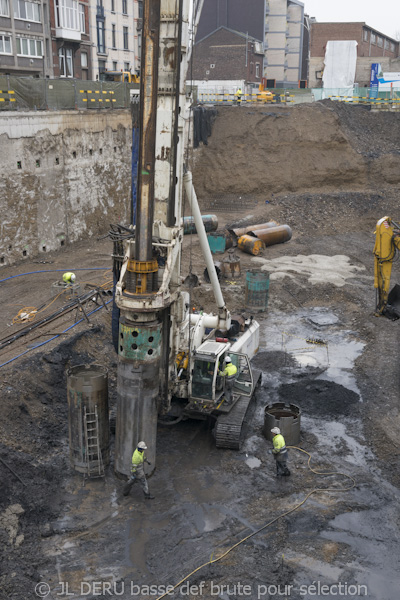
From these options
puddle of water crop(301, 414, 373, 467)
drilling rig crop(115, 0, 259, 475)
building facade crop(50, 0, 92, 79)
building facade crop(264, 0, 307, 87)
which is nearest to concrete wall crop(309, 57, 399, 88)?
building facade crop(264, 0, 307, 87)

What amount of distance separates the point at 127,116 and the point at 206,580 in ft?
89.7

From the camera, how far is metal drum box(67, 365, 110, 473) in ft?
42.9

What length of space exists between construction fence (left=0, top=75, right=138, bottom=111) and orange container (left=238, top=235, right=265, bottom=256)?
10.1 meters

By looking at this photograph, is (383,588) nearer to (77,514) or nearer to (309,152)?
(77,514)

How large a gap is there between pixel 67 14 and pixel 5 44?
702cm

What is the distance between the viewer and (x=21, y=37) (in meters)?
39.3

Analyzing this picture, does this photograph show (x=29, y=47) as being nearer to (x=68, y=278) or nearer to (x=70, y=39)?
(x=70, y=39)

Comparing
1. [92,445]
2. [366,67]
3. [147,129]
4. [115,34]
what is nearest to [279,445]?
[92,445]

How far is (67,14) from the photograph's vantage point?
43.0 meters

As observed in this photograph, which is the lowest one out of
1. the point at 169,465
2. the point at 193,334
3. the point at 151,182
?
the point at 169,465

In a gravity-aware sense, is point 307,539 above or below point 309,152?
below

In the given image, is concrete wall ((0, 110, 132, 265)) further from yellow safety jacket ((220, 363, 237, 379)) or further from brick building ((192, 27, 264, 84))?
brick building ((192, 27, 264, 84))

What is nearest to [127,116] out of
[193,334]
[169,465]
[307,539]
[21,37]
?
[21,37]

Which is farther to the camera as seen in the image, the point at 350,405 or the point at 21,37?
the point at 21,37
